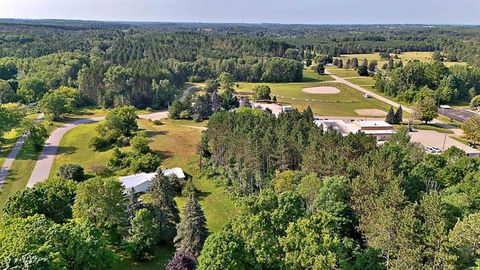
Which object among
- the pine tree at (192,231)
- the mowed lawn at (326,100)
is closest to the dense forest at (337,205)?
the pine tree at (192,231)

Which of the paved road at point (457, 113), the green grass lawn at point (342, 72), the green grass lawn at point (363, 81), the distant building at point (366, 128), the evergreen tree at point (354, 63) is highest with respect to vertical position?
the evergreen tree at point (354, 63)

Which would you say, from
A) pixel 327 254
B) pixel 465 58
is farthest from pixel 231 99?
pixel 465 58

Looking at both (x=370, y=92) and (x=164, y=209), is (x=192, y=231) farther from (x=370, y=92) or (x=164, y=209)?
(x=370, y=92)

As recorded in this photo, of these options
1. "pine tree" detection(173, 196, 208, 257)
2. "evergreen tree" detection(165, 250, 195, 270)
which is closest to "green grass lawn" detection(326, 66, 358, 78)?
"pine tree" detection(173, 196, 208, 257)

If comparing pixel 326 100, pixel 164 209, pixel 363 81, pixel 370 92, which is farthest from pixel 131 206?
pixel 363 81

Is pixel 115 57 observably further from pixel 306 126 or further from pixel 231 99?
pixel 306 126

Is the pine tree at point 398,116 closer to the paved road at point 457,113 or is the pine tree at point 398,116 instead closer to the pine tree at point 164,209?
the paved road at point 457,113
